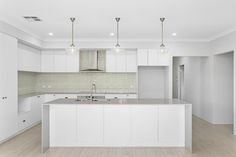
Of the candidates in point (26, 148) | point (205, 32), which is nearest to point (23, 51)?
point (26, 148)

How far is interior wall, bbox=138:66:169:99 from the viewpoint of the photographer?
7.83m

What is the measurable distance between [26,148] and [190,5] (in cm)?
414

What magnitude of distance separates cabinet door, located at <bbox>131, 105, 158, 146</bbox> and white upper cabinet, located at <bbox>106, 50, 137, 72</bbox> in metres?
3.02

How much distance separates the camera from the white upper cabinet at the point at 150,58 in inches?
278

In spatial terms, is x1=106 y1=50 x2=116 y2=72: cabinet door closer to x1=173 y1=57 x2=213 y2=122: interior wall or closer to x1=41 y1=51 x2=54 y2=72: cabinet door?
x1=41 y1=51 x2=54 y2=72: cabinet door

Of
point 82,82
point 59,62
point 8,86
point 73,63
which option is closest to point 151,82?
point 82,82

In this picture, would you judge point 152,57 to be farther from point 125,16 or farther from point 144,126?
point 144,126

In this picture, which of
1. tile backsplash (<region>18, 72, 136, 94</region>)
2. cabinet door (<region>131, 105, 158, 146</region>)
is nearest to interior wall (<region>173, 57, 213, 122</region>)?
tile backsplash (<region>18, 72, 136, 94</region>)

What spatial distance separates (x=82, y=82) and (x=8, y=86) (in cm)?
298

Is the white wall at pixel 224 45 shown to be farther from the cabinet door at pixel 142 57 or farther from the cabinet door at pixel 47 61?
the cabinet door at pixel 47 61

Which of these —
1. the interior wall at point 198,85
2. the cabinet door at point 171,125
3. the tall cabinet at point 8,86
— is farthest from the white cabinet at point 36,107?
the interior wall at point 198,85

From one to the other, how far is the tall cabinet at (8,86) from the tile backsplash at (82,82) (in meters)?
2.41

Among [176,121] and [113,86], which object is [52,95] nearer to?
[113,86]

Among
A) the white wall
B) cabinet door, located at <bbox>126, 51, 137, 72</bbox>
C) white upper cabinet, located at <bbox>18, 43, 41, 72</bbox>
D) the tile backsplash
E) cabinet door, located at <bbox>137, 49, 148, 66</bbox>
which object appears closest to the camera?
the white wall
